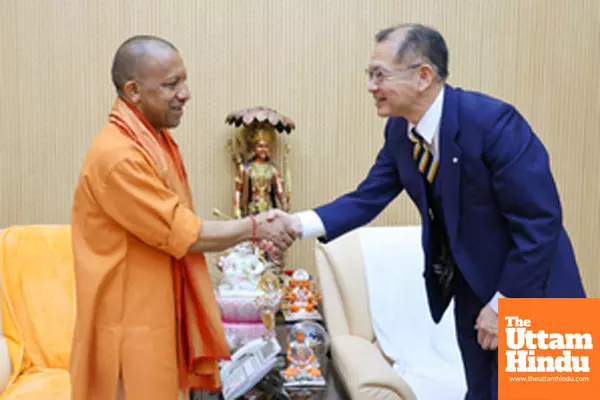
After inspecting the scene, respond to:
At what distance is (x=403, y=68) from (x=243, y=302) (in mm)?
1459

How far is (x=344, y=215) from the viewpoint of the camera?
2361 mm

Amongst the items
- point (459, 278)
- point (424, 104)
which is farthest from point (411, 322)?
point (424, 104)

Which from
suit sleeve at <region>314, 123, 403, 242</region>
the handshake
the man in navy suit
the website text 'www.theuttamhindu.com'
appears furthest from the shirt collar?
the website text 'www.theuttamhindu.com'

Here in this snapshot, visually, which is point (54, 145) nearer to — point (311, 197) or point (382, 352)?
point (311, 197)

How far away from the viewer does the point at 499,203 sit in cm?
184

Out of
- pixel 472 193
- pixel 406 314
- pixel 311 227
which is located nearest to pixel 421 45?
pixel 472 193

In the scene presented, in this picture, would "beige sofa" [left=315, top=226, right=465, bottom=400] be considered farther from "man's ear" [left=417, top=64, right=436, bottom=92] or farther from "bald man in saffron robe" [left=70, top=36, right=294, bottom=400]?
"man's ear" [left=417, top=64, right=436, bottom=92]

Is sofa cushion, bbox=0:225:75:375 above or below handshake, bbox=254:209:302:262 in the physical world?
below

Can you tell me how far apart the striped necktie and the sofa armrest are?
0.85 m

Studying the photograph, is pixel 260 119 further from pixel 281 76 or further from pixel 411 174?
pixel 411 174

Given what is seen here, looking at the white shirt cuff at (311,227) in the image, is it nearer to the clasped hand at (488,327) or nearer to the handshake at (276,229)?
the handshake at (276,229)

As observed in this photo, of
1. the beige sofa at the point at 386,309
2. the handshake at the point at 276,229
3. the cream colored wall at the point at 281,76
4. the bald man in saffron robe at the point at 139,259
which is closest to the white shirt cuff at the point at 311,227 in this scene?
the handshake at the point at 276,229

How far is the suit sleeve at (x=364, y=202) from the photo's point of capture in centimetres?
235

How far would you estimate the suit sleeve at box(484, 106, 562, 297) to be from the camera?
5.74ft
